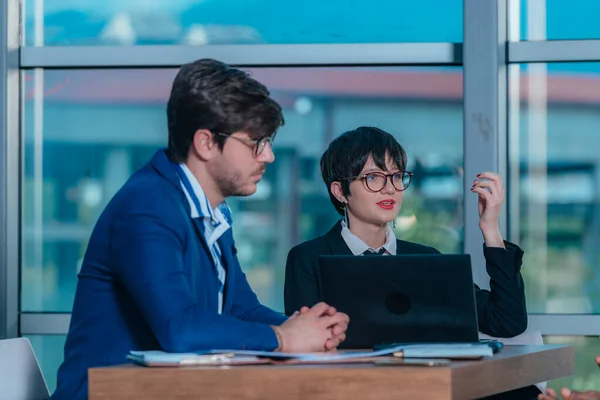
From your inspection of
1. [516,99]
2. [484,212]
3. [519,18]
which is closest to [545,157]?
[516,99]

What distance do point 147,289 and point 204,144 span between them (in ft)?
1.47

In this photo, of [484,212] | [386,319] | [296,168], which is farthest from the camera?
[296,168]

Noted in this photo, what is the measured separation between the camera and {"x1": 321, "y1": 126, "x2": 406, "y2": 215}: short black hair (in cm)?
328

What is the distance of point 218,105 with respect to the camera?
2.36 meters

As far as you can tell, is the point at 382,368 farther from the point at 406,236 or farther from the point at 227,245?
the point at 406,236

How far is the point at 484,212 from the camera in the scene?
2.92 m

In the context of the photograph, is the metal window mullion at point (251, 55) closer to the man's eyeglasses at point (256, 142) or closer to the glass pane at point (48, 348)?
the glass pane at point (48, 348)

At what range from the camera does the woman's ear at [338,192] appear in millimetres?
3344

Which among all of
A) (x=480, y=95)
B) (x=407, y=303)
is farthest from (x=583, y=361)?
(x=407, y=303)

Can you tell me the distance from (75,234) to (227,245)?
220 centimetres

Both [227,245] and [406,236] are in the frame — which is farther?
[406,236]

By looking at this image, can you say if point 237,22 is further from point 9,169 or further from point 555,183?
point 555,183

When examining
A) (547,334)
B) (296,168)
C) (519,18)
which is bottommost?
(547,334)

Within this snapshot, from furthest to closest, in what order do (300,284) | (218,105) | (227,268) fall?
(300,284)
(227,268)
(218,105)
